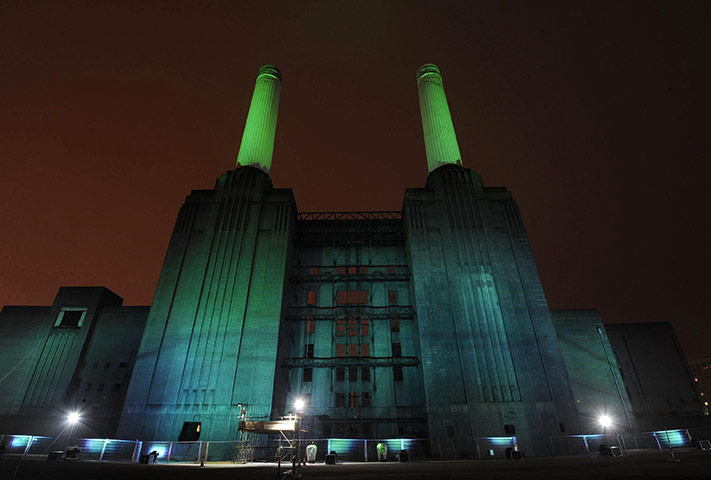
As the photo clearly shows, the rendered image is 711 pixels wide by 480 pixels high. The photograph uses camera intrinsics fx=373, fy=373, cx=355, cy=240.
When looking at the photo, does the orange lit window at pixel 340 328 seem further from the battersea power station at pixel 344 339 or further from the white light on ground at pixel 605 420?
the white light on ground at pixel 605 420

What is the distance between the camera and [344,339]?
137 feet

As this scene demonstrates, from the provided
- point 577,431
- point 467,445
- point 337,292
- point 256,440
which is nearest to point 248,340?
point 256,440

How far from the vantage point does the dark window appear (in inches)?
1797

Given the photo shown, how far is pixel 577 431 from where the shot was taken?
107 ft

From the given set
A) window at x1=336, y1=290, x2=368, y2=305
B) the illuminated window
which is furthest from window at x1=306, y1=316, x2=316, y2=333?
the illuminated window

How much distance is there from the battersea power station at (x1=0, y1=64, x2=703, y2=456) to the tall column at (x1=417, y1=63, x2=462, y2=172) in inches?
17.4

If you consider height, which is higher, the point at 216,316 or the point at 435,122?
the point at 435,122

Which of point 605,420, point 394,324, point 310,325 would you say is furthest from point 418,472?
point 605,420

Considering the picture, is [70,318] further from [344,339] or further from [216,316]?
[344,339]

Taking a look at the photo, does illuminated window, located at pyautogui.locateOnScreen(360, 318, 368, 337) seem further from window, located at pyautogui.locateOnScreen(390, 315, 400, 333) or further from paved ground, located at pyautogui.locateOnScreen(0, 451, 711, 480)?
paved ground, located at pyautogui.locateOnScreen(0, 451, 711, 480)

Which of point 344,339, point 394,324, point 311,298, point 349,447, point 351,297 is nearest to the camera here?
point 349,447

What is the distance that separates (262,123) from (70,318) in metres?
34.8

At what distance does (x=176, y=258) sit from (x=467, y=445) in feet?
112

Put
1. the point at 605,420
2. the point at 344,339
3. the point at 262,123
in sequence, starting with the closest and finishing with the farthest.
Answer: the point at 605,420 → the point at 344,339 → the point at 262,123
